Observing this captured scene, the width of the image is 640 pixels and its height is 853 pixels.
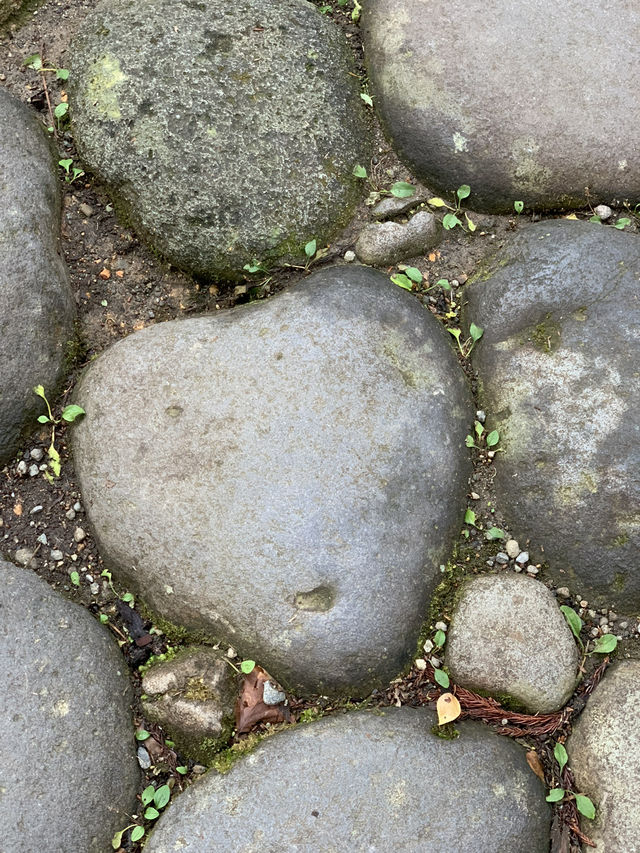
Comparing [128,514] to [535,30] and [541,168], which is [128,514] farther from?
[535,30]

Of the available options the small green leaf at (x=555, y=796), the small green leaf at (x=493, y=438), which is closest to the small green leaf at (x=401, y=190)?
the small green leaf at (x=493, y=438)

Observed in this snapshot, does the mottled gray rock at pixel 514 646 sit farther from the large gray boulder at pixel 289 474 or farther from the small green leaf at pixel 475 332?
the small green leaf at pixel 475 332

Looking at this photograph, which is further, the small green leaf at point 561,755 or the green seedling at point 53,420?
the green seedling at point 53,420

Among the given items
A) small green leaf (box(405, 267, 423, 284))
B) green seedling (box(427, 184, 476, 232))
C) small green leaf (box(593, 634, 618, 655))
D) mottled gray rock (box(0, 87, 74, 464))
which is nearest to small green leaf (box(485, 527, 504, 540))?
small green leaf (box(593, 634, 618, 655))

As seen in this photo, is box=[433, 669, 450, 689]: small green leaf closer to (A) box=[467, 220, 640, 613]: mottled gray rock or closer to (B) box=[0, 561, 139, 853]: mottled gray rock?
(A) box=[467, 220, 640, 613]: mottled gray rock

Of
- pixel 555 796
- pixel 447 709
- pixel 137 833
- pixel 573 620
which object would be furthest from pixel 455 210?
pixel 137 833

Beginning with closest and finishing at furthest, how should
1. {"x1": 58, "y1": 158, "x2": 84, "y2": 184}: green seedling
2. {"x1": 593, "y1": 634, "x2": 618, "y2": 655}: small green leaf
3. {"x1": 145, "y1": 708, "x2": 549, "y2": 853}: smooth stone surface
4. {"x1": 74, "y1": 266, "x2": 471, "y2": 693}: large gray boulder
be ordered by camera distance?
{"x1": 145, "y1": 708, "x2": 549, "y2": 853}: smooth stone surface < {"x1": 74, "y1": 266, "x2": 471, "y2": 693}: large gray boulder < {"x1": 593, "y1": 634, "x2": 618, "y2": 655}: small green leaf < {"x1": 58, "y1": 158, "x2": 84, "y2": 184}: green seedling

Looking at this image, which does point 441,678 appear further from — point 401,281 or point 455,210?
point 455,210
